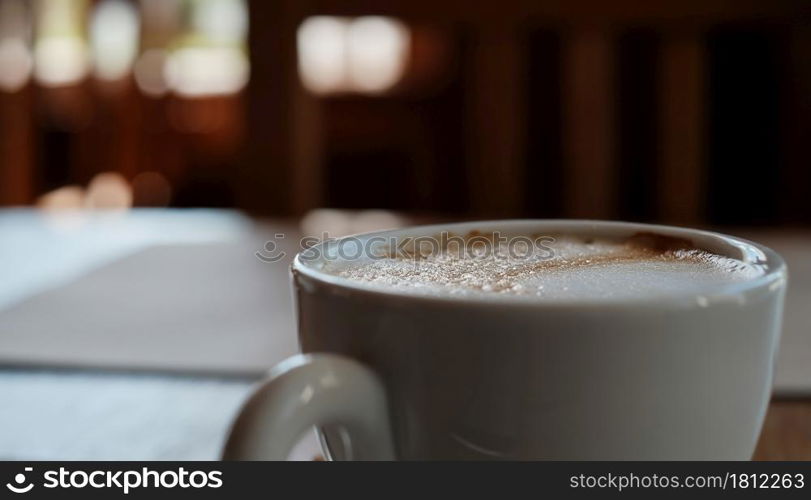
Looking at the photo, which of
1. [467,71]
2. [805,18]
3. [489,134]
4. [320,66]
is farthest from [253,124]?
[320,66]

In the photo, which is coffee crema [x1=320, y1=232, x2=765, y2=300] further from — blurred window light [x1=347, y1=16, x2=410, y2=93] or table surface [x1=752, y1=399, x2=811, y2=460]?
blurred window light [x1=347, y1=16, x2=410, y2=93]

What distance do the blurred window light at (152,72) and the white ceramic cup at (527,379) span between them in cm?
441

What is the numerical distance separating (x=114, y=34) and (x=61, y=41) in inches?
10.6

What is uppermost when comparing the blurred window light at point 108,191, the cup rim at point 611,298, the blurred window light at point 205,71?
the cup rim at point 611,298

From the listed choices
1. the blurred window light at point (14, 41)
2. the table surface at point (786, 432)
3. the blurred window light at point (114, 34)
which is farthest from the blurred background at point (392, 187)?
the blurred window light at point (114, 34)

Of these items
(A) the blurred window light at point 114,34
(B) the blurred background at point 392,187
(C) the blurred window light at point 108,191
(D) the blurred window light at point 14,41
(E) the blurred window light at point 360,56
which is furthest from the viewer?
(A) the blurred window light at point 114,34

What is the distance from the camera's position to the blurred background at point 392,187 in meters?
0.42

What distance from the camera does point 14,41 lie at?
3732mm

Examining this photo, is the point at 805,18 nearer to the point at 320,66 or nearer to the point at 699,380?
the point at 699,380

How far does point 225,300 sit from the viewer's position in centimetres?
61

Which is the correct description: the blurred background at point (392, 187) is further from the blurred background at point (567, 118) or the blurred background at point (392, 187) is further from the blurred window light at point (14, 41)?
the blurred window light at point (14, 41)

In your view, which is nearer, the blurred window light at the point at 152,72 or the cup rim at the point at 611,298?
the cup rim at the point at 611,298

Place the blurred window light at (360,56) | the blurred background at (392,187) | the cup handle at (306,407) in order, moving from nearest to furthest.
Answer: the cup handle at (306,407) → the blurred background at (392,187) → the blurred window light at (360,56)
